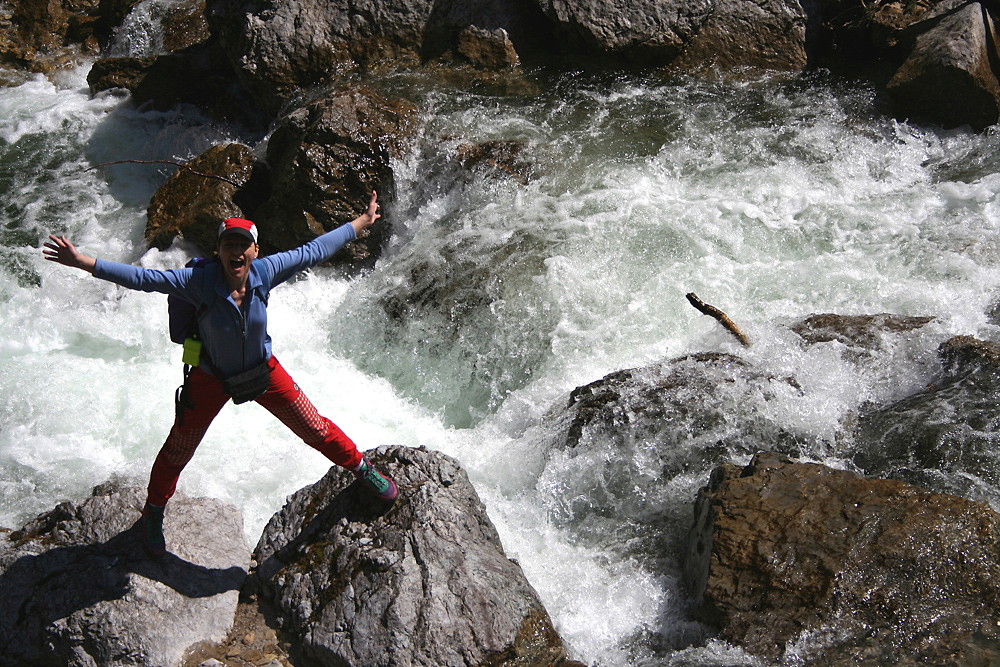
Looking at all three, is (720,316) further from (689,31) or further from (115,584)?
(689,31)

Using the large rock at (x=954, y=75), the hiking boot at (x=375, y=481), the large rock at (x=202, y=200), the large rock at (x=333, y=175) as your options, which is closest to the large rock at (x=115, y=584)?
the hiking boot at (x=375, y=481)

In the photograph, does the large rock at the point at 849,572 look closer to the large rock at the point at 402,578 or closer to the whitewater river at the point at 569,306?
the whitewater river at the point at 569,306

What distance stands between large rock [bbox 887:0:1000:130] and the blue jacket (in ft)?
23.8

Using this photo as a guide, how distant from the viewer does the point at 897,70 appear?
8711 millimetres

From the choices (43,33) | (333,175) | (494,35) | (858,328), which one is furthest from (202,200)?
(43,33)

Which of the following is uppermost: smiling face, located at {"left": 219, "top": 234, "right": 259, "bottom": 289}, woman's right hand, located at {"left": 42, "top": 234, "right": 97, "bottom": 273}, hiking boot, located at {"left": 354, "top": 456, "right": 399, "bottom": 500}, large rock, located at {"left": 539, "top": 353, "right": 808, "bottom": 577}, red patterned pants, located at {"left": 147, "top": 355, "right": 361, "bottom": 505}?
woman's right hand, located at {"left": 42, "top": 234, "right": 97, "bottom": 273}

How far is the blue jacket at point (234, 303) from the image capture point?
337 cm

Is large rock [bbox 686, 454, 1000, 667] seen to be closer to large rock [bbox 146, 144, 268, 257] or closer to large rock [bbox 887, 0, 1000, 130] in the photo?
large rock [bbox 887, 0, 1000, 130]

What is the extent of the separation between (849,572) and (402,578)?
2125 millimetres

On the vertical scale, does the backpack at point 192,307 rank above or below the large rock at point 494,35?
below

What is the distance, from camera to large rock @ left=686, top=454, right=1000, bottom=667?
3607 mm

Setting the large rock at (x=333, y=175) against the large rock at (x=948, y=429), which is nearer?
the large rock at (x=948, y=429)

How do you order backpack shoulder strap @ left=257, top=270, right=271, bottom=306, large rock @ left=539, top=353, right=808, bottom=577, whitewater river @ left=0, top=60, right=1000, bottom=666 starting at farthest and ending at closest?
whitewater river @ left=0, top=60, right=1000, bottom=666
large rock @ left=539, top=353, right=808, bottom=577
backpack shoulder strap @ left=257, top=270, right=271, bottom=306

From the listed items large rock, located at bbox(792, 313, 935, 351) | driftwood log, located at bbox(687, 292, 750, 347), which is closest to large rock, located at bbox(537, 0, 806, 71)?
driftwood log, located at bbox(687, 292, 750, 347)
